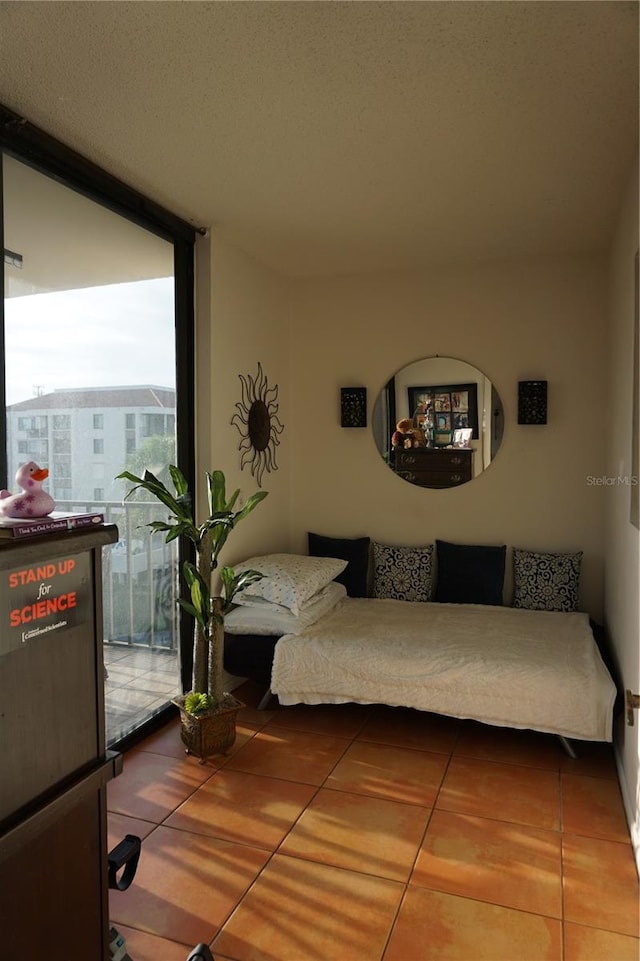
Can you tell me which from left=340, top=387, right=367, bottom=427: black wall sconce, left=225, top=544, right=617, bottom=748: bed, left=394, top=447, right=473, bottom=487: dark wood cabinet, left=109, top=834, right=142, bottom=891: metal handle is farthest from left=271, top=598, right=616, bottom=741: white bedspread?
left=109, top=834, right=142, bottom=891: metal handle

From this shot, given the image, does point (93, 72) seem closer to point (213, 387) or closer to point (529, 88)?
point (529, 88)

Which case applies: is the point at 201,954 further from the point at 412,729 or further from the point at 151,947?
the point at 412,729

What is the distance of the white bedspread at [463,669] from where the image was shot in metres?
2.95

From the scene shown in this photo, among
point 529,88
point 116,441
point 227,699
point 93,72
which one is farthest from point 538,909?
point 93,72

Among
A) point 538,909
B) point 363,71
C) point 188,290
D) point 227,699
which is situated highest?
point 363,71

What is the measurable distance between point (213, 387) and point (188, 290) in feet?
1.76

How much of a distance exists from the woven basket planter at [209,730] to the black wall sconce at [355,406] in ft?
7.05

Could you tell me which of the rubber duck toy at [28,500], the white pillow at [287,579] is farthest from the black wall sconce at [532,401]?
the rubber duck toy at [28,500]

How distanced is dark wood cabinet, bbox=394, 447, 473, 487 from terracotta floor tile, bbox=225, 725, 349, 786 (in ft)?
6.04

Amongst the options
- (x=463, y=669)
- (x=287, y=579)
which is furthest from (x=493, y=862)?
(x=287, y=579)

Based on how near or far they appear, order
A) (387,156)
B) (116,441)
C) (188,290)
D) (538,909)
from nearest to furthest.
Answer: (538,909), (387,156), (116,441), (188,290)

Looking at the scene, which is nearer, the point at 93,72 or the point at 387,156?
the point at 93,72

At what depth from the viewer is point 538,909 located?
2055 millimetres

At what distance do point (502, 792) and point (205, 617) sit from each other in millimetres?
1511
